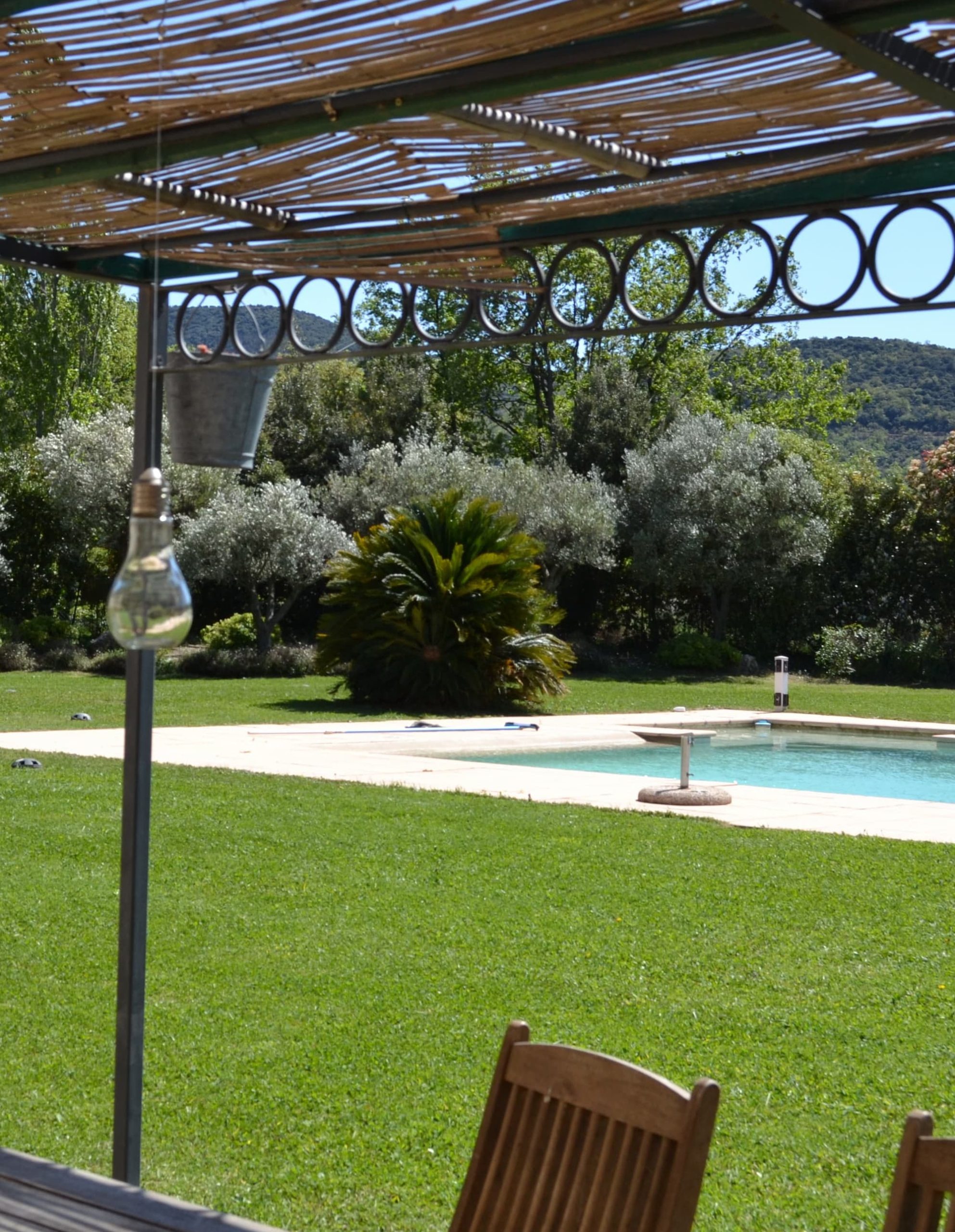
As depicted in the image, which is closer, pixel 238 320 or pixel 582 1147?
pixel 582 1147

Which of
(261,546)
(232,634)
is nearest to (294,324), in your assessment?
(261,546)

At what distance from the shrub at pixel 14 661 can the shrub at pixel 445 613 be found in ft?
22.7

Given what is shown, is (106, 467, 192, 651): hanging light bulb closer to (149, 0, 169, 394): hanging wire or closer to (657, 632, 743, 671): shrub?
(149, 0, 169, 394): hanging wire

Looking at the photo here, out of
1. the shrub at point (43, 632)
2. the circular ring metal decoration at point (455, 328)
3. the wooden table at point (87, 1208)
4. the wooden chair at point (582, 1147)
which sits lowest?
the shrub at point (43, 632)

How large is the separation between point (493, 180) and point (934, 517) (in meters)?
23.4

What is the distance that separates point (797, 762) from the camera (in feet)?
47.1

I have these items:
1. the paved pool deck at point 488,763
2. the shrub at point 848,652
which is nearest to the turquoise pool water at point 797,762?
the paved pool deck at point 488,763

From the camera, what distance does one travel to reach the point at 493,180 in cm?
293

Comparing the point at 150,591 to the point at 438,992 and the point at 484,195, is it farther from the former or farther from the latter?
the point at 438,992

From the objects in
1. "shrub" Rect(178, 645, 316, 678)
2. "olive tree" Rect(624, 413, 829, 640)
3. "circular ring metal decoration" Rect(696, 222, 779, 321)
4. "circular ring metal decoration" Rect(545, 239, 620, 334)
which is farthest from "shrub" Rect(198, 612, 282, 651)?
"circular ring metal decoration" Rect(696, 222, 779, 321)

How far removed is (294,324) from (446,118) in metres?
1.08

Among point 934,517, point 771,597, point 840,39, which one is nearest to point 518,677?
point 771,597

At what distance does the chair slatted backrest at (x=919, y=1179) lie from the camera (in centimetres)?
174

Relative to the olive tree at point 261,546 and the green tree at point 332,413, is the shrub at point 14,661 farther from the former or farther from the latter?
the green tree at point 332,413
